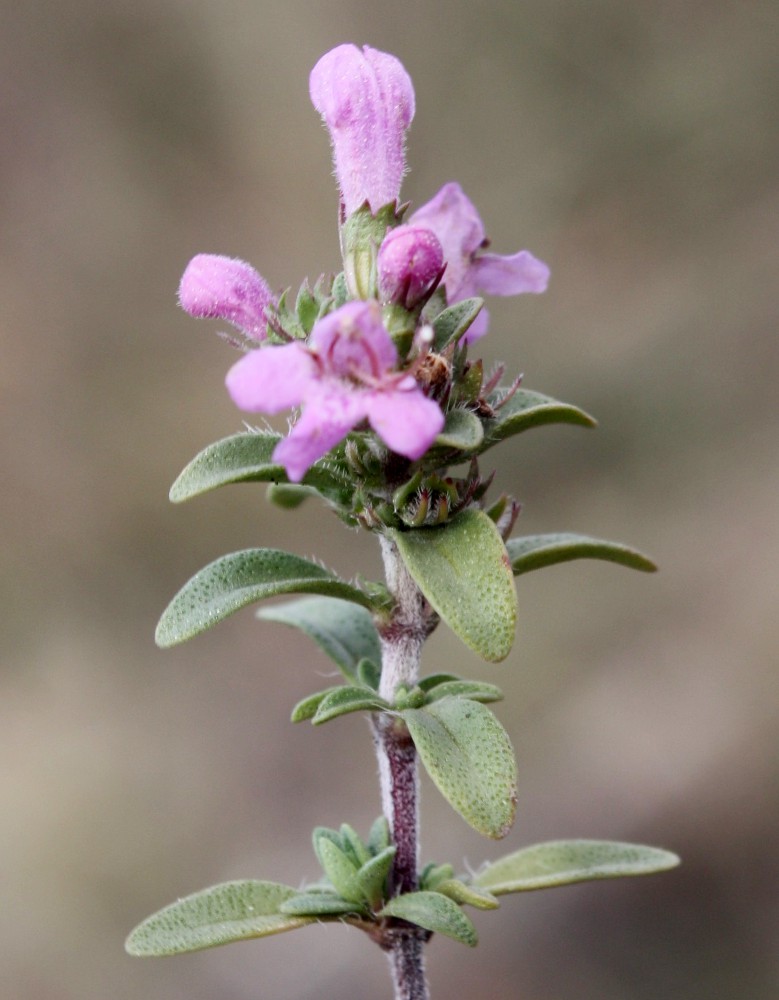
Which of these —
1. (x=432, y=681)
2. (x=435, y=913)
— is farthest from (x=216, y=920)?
(x=432, y=681)

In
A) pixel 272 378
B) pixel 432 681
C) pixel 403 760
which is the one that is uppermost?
pixel 272 378

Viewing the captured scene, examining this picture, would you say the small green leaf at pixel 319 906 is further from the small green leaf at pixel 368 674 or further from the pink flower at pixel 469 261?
the pink flower at pixel 469 261

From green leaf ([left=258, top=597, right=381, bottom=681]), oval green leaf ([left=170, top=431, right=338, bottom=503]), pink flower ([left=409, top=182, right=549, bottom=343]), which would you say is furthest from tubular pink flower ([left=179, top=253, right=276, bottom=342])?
green leaf ([left=258, top=597, right=381, bottom=681])

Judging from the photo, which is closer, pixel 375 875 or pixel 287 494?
pixel 375 875

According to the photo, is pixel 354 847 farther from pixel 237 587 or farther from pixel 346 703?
pixel 237 587

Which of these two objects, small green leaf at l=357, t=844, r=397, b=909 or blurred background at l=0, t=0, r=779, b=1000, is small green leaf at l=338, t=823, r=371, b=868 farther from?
blurred background at l=0, t=0, r=779, b=1000

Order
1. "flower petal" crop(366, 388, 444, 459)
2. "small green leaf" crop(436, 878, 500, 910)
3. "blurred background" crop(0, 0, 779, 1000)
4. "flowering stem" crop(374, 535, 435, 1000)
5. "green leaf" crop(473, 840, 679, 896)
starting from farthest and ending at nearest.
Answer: "blurred background" crop(0, 0, 779, 1000)
"green leaf" crop(473, 840, 679, 896)
"flowering stem" crop(374, 535, 435, 1000)
"small green leaf" crop(436, 878, 500, 910)
"flower petal" crop(366, 388, 444, 459)
